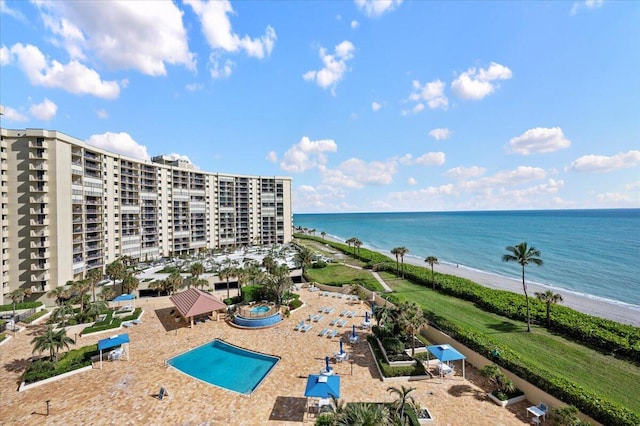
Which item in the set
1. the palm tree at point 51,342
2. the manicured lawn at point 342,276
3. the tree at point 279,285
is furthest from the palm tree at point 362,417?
the manicured lawn at point 342,276

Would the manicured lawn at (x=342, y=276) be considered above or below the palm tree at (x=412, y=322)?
below

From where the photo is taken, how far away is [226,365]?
76.7 feet

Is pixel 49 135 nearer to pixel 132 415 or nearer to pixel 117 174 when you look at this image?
pixel 117 174

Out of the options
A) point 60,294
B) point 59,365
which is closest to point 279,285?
point 59,365

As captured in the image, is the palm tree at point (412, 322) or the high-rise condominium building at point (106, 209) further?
the high-rise condominium building at point (106, 209)

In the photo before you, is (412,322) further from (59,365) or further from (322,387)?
(59,365)

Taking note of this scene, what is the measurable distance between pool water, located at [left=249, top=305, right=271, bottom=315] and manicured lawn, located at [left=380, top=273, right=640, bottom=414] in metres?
18.8

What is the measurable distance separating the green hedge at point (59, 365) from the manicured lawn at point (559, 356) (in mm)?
33329

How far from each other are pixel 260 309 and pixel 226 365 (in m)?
10.6

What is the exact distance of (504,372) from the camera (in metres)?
19.9

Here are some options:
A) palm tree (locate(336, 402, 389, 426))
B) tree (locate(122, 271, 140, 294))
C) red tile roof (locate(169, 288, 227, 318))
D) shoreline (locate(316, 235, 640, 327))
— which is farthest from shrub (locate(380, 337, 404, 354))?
tree (locate(122, 271, 140, 294))

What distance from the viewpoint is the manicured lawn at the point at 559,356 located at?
18639 millimetres

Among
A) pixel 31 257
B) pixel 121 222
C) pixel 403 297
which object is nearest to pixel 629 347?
pixel 403 297

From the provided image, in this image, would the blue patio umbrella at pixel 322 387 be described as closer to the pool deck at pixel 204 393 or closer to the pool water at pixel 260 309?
the pool deck at pixel 204 393
